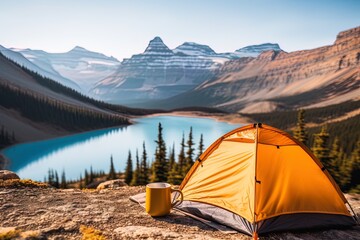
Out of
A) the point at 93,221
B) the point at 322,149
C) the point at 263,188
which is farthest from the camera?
the point at 322,149

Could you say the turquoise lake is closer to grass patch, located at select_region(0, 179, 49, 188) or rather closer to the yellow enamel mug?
grass patch, located at select_region(0, 179, 49, 188)

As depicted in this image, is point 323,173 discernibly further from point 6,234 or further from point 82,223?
point 6,234

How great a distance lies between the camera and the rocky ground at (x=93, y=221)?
700 centimetres

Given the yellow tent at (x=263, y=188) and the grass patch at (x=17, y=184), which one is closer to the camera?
the yellow tent at (x=263, y=188)

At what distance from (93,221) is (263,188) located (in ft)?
15.4

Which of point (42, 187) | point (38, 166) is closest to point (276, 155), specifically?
point (42, 187)

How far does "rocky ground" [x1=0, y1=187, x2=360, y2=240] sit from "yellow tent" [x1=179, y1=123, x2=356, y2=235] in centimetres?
41

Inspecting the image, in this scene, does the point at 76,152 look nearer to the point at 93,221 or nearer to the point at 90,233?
the point at 93,221

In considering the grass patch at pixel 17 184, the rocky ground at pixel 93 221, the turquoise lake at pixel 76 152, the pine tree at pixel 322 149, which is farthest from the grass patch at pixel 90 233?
the turquoise lake at pixel 76 152

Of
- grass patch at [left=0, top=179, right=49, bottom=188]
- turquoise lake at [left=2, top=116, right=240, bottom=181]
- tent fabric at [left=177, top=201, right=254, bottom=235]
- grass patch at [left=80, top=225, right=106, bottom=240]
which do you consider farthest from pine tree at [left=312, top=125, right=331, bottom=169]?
turquoise lake at [left=2, top=116, right=240, bottom=181]

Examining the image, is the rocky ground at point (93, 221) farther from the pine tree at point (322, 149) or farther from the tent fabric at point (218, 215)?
the pine tree at point (322, 149)

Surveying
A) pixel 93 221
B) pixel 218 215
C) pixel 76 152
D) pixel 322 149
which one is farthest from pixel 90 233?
pixel 76 152

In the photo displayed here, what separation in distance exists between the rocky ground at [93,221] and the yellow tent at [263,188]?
0.41 meters

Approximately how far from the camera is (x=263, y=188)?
8250 millimetres
